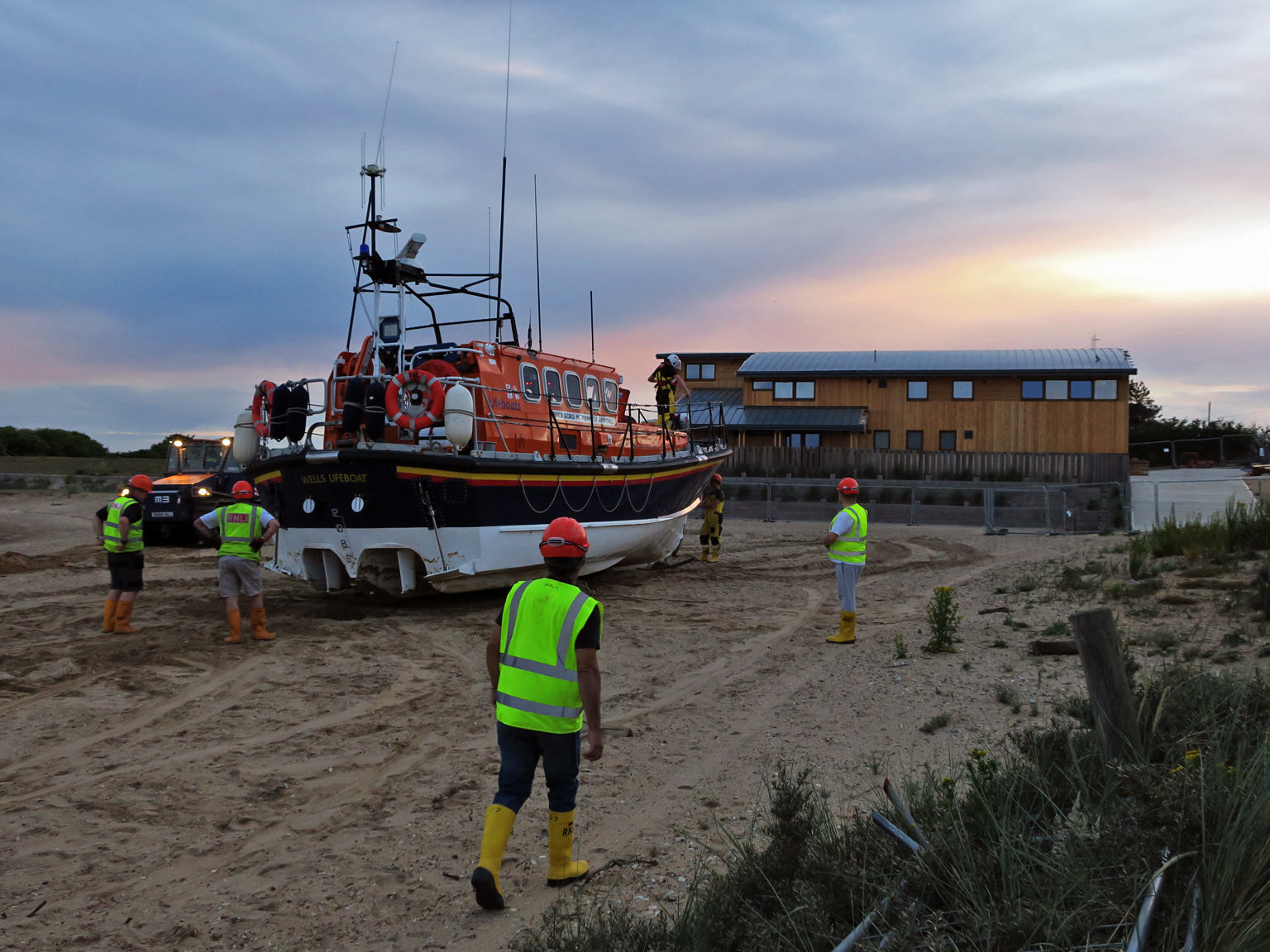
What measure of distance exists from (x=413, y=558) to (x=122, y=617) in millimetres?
3252

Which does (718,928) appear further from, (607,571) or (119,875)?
(607,571)

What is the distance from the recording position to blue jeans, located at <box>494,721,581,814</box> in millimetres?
4172

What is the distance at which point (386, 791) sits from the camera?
5.57 m

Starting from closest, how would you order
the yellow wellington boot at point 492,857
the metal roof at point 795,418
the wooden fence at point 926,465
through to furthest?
the yellow wellington boot at point 492,857, the wooden fence at point 926,465, the metal roof at point 795,418

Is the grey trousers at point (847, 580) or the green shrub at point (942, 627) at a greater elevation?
the grey trousers at point (847, 580)

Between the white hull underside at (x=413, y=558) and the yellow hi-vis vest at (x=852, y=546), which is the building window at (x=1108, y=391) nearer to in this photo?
the yellow hi-vis vest at (x=852, y=546)

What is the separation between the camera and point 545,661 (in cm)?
413

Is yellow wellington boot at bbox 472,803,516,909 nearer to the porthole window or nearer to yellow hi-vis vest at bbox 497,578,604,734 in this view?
yellow hi-vis vest at bbox 497,578,604,734

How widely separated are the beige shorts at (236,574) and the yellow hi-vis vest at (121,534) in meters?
0.98

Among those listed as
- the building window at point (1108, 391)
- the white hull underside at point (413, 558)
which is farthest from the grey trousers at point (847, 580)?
the building window at point (1108, 391)

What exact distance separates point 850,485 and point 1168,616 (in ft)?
11.2

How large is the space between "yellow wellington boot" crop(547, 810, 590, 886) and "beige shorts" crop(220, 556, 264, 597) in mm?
6675

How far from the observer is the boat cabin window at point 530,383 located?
1309 cm

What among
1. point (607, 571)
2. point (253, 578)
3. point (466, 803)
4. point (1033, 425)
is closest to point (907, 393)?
point (1033, 425)
